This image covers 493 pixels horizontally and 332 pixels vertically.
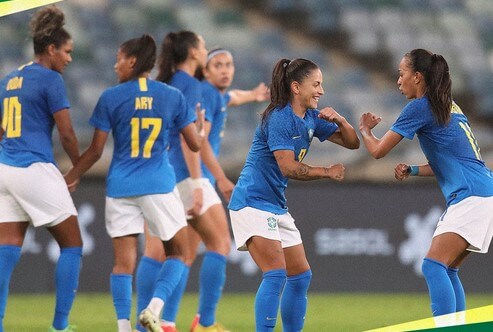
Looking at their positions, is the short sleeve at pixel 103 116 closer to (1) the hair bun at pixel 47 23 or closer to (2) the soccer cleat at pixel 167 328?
(1) the hair bun at pixel 47 23

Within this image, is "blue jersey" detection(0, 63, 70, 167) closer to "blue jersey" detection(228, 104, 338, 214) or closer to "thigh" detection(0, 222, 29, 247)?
"thigh" detection(0, 222, 29, 247)

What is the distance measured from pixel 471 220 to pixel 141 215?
7.53ft

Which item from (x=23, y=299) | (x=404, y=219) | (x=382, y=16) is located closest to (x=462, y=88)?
(x=382, y=16)

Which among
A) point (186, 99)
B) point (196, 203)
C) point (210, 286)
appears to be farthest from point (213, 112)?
point (210, 286)

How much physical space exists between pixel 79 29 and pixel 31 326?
23.6 feet

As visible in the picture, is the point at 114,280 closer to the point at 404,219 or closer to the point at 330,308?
the point at 330,308

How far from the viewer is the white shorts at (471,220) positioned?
6926 millimetres

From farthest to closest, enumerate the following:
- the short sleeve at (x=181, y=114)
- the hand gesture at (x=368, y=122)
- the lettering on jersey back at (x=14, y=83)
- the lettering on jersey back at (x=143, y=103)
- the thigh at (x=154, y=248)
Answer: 1. the thigh at (x=154, y=248)
2. the short sleeve at (x=181, y=114)
3. the lettering on jersey back at (x=143, y=103)
4. the lettering on jersey back at (x=14, y=83)
5. the hand gesture at (x=368, y=122)

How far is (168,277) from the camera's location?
782cm

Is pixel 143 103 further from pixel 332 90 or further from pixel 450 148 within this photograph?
pixel 332 90

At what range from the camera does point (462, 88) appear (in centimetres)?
1581

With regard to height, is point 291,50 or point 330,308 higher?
point 291,50

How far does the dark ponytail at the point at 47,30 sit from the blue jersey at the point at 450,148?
2.31 metres

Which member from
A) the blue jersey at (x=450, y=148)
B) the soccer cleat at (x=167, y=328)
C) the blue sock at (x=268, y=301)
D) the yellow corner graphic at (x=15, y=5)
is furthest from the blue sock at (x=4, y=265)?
the blue jersey at (x=450, y=148)
